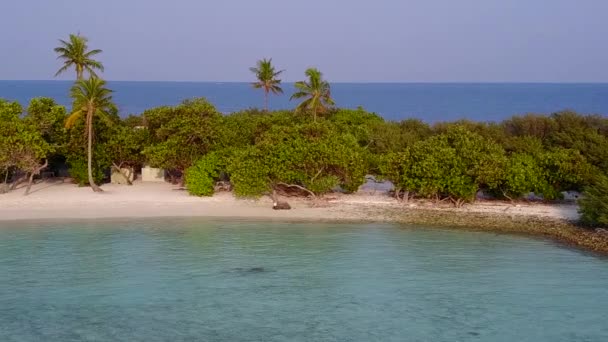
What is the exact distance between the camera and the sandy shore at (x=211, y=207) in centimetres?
3222

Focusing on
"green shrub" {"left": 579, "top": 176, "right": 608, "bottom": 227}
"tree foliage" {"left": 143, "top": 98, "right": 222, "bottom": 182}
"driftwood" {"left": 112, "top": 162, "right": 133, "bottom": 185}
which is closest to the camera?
"green shrub" {"left": 579, "top": 176, "right": 608, "bottom": 227}

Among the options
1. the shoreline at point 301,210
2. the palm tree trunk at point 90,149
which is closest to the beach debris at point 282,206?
the shoreline at point 301,210

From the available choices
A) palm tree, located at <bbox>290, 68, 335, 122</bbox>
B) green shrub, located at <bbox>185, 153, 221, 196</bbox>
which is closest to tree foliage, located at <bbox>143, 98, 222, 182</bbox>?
green shrub, located at <bbox>185, 153, 221, 196</bbox>

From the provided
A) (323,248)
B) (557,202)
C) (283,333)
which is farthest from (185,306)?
(557,202)

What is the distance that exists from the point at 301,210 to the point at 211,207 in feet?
14.7

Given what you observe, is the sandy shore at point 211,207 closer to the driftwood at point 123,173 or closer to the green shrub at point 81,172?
the green shrub at point 81,172

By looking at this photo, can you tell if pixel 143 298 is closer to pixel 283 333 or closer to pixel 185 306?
pixel 185 306

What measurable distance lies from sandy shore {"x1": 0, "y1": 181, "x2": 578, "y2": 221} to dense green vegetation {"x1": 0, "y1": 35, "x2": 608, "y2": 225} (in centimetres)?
81

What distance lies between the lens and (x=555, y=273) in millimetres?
24266

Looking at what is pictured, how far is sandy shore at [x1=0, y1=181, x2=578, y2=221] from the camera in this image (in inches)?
1268

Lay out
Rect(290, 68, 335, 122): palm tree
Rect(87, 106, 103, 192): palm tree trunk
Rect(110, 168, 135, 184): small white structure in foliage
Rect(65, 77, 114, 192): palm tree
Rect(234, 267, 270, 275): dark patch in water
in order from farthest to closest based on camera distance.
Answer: Rect(290, 68, 335, 122): palm tree
Rect(110, 168, 135, 184): small white structure in foliage
Rect(87, 106, 103, 192): palm tree trunk
Rect(65, 77, 114, 192): palm tree
Rect(234, 267, 270, 275): dark patch in water

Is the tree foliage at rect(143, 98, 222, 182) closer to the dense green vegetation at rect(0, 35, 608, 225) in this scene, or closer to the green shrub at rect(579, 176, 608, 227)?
the dense green vegetation at rect(0, 35, 608, 225)

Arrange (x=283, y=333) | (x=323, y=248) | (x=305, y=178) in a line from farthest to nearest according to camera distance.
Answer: (x=305, y=178)
(x=323, y=248)
(x=283, y=333)

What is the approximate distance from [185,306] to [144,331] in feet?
7.41
